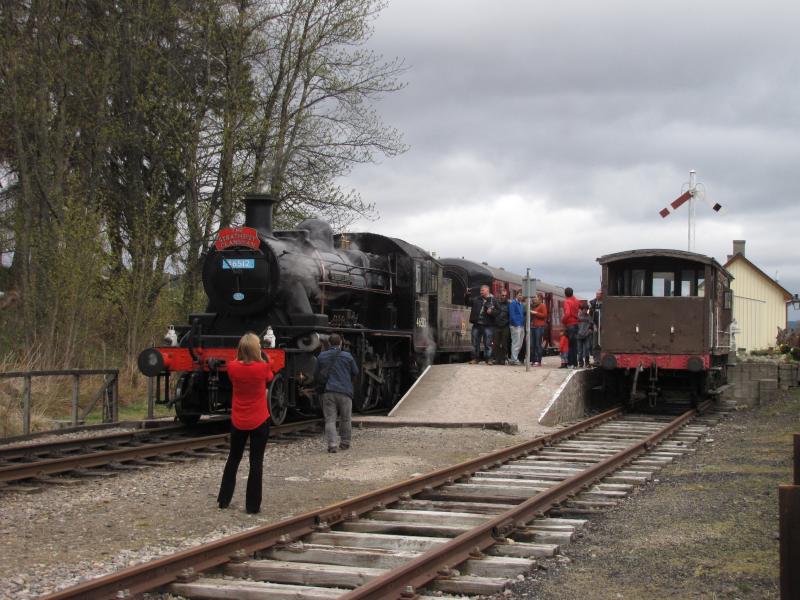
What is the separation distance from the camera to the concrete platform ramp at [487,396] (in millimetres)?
15625

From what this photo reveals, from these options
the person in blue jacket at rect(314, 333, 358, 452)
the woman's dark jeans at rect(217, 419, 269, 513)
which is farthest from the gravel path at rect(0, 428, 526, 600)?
the person in blue jacket at rect(314, 333, 358, 452)

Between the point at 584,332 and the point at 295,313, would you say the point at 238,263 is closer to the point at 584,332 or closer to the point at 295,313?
the point at 295,313

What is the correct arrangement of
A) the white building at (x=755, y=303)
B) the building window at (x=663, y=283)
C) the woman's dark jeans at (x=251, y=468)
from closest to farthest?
the woman's dark jeans at (x=251, y=468) → the building window at (x=663, y=283) → the white building at (x=755, y=303)

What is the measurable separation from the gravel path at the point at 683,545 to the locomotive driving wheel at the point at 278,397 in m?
5.82

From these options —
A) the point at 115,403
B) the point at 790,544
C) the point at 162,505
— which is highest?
the point at 790,544

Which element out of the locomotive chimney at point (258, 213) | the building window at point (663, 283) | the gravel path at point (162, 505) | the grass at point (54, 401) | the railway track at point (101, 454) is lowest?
the gravel path at point (162, 505)

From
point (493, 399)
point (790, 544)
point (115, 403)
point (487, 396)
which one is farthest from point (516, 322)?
point (790, 544)

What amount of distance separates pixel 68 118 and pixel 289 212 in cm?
611

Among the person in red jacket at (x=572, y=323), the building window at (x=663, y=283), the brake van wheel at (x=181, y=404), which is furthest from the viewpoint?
the person in red jacket at (x=572, y=323)

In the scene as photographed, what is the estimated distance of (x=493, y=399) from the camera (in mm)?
16641

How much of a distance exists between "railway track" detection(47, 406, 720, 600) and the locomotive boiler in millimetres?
4457

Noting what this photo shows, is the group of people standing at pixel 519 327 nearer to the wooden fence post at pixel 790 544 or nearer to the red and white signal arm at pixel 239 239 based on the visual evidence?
the red and white signal arm at pixel 239 239

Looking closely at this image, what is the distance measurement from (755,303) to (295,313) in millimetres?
34354

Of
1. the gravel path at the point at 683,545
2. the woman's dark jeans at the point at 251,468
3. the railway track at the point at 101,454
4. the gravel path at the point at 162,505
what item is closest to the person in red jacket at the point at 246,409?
the woman's dark jeans at the point at 251,468
